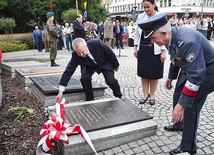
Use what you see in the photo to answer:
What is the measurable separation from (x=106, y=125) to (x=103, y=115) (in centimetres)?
34

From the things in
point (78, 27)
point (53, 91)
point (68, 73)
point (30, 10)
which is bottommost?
point (53, 91)

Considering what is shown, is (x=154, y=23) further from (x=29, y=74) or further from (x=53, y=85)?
(x=29, y=74)

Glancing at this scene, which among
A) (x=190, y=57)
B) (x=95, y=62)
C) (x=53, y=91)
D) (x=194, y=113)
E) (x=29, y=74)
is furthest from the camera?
(x=29, y=74)

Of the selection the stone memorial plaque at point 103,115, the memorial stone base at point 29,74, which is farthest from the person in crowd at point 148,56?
the memorial stone base at point 29,74

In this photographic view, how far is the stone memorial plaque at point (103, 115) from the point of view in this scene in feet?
10.4

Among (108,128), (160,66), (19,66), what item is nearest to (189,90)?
(108,128)

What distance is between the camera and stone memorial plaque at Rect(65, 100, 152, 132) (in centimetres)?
318

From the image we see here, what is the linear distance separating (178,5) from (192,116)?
53585 millimetres

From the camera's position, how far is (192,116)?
265 cm

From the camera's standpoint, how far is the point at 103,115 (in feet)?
11.3

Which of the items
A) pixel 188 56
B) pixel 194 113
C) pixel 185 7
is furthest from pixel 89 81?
pixel 185 7

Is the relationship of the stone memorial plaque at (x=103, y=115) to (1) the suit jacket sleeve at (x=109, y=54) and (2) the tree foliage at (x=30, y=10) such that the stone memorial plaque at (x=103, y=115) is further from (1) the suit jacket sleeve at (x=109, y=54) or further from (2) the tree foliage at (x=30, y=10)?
(2) the tree foliage at (x=30, y=10)

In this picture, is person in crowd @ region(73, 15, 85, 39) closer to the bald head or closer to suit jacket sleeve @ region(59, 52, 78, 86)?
suit jacket sleeve @ region(59, 52, 78, 86)

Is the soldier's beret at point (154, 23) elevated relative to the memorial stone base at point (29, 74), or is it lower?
elevated
